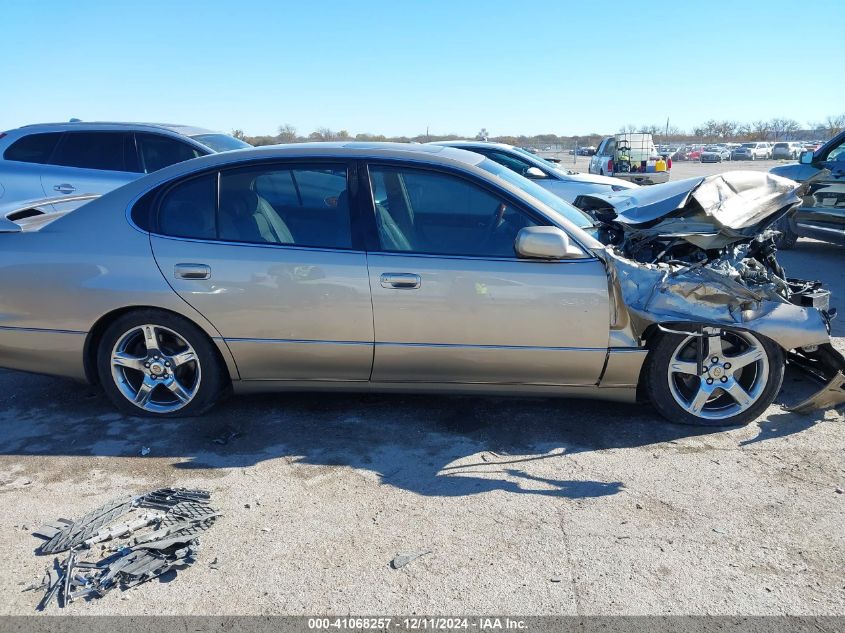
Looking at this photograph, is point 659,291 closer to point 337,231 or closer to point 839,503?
point 839,503

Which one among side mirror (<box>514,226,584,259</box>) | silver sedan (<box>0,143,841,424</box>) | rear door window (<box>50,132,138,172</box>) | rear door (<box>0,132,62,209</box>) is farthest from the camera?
rear door window (<box>50,132,138,172</box>)

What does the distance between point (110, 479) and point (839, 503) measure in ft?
11.8

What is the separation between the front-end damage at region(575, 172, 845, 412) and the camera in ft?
12.7

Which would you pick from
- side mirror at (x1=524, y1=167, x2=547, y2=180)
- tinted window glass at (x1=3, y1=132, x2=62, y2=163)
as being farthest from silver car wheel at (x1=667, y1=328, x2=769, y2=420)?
tinted window glass at (x1=3, y1=132, x2=62, y2=163)

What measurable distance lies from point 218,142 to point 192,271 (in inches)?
232

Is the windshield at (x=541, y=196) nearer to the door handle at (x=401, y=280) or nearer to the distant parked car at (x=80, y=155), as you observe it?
the door handle at (x=401, y=280)

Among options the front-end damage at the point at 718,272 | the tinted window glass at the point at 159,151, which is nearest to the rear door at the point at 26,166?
the tinted window glass at the point at 159,151

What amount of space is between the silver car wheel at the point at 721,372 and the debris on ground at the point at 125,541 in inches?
105

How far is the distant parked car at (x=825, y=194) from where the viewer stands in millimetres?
9023

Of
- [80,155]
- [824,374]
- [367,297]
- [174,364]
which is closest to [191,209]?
[174,364]

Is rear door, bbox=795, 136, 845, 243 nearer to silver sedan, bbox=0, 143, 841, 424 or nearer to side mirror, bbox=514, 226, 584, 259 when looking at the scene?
silver sedan, bbox=0, 143, 841, 424

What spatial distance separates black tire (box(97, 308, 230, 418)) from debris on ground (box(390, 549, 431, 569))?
1791mm

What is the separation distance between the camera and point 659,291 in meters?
3.88

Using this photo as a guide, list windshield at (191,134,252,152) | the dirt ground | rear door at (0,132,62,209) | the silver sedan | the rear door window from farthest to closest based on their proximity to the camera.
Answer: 1. windshield at (191,134,252,152)
2. the rear door window
3. rear door at (0,132,62,209)
4. the silver sedan
5. the dirt ground
